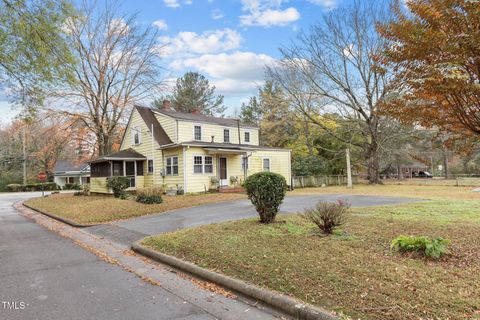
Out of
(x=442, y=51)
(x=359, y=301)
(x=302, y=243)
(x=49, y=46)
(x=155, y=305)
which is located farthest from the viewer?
(x=49, y=46)

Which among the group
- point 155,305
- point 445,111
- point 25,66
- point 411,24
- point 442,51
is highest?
point 25,66

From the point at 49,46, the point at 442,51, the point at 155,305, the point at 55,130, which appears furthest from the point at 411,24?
the point at 55,130

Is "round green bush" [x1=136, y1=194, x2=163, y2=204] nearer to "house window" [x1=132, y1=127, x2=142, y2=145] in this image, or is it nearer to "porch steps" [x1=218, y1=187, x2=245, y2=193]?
"porch steps" [x1=218, y1=187, x2=245, y2=193]

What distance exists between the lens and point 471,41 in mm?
3965

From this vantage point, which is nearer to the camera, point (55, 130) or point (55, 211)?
point (55, 211)

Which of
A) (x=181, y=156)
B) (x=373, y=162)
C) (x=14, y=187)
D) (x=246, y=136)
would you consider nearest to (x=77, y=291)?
(x=181, y=156)

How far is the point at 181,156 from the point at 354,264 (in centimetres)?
1641

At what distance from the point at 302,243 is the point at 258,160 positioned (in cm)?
1855

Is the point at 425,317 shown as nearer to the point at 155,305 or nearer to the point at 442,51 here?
the point at 155,305

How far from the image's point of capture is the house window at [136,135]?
2356 cm

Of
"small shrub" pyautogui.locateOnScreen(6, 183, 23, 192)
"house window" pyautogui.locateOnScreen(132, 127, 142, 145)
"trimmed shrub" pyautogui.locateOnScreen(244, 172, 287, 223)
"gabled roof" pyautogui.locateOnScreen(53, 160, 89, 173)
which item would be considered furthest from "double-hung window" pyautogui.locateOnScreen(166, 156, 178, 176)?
"gabled roof" pyautogui.locateOnScreen(53, 160, 89, 173)

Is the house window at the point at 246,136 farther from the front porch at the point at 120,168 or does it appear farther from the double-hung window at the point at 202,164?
the front porch at the point at 120,168

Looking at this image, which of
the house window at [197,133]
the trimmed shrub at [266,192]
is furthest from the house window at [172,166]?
the trimmed shrub at [266,192]

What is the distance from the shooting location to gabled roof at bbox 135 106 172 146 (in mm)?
22091
